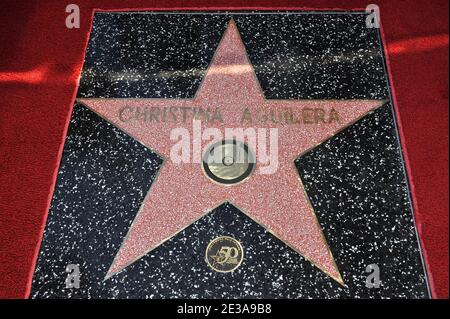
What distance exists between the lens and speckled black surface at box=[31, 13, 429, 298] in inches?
45.1

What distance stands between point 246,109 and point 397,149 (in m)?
0.50

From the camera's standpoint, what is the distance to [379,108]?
4.56 feet

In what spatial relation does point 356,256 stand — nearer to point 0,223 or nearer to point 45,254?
point 45,254

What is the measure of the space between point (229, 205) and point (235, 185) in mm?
65

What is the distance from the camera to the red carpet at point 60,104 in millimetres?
1215

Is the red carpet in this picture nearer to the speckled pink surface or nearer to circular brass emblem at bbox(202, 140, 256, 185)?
the speckled pink surface

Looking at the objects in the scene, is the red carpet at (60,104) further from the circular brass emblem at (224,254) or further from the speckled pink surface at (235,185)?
the circular brass emblem at (224,254)

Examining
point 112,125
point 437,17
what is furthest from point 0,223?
point 437,17

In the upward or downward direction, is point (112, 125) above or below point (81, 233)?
above

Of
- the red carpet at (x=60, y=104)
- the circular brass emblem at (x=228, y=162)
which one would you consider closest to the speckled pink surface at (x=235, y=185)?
the circular brass emblem at (x=228, y=162)

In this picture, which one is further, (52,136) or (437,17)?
(437,17)

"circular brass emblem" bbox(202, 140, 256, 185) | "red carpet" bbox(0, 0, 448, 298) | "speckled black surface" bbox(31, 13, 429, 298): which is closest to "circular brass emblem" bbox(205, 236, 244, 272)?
"speckled black surface" bbox(31, 13, 429, 298)

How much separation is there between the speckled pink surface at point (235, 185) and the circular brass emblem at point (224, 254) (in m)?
0.09
